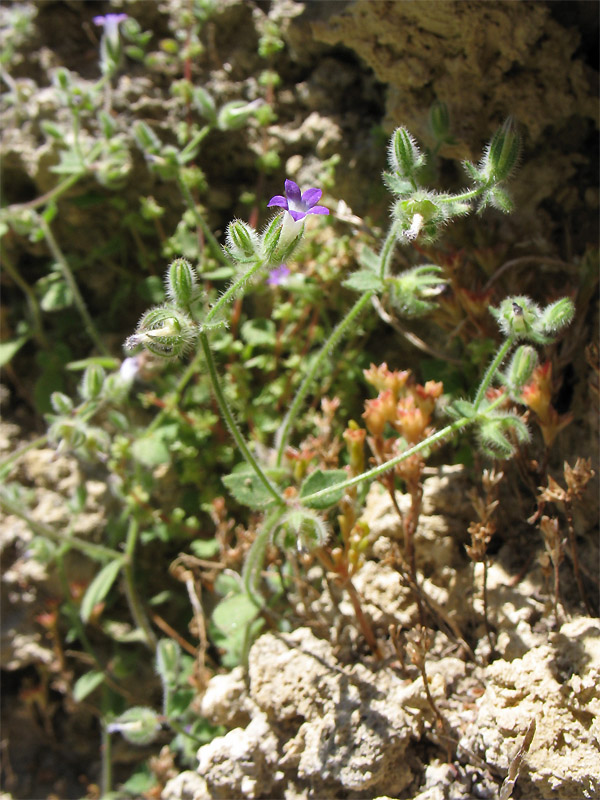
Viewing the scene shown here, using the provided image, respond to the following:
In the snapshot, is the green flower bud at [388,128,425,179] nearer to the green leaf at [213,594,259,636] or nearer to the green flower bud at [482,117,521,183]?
the green flower bud at [482,117,521,183]

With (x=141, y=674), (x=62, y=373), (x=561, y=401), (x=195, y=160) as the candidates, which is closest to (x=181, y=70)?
(x=195, y=160)

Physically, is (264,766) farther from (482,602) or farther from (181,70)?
(181,70)

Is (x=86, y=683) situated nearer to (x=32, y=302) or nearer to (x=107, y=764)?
(x=107, y=764)

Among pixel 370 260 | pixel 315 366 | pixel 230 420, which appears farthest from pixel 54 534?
pixel 370 260

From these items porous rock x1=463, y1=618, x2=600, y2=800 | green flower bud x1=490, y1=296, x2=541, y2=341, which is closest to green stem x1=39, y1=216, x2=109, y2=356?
green flower bud x1=490, y1=296, x2=541, y2=341

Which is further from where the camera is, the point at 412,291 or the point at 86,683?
the point at 86,683

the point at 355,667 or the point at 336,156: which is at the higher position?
the point at 336,156
